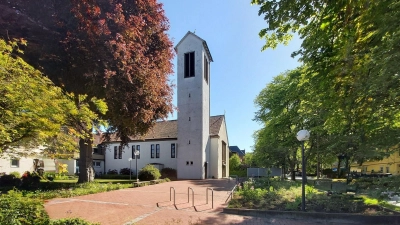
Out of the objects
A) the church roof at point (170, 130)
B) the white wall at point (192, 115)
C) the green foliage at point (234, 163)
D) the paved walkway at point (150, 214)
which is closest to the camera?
the paved walkway at point (150, 214)

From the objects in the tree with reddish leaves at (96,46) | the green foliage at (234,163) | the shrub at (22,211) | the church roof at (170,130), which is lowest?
the green foliage at (234,163)

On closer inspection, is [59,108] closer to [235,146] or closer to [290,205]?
[290,205]

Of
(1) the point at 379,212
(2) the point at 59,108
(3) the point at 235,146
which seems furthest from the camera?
(3) the point at 235,146

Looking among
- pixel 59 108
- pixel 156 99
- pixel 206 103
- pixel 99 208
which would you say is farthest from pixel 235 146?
pixel 59 108

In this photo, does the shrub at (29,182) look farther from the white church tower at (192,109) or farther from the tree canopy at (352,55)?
the white church tower at (192,109)

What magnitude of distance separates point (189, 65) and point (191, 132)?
937 centimetres

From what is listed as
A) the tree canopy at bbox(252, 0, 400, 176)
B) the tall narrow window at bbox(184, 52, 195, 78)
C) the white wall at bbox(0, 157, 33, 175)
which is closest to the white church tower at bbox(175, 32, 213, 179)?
the tall narrow window at bbox(184, 52, 195, 78)

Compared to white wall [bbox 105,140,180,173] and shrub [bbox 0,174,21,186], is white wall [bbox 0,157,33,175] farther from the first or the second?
white wall [bbox 105,140,180,173]

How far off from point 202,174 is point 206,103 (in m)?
9.97

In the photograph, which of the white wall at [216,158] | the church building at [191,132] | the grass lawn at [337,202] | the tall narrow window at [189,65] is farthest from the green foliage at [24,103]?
the white wall at [216,158]

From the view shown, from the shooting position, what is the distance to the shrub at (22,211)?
5.57 m

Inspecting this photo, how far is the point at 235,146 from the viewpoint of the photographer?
318ft

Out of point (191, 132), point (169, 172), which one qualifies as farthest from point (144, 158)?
point (191, 132)

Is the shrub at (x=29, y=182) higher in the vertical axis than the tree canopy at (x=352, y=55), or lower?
lower
